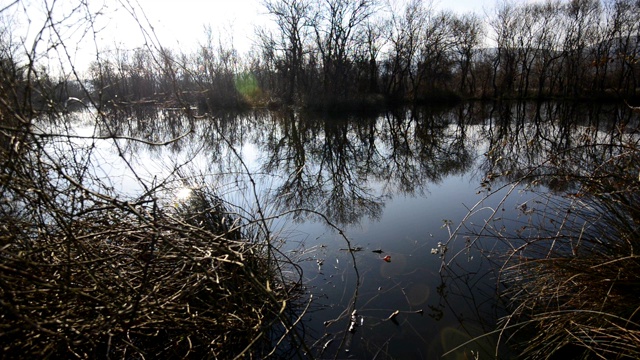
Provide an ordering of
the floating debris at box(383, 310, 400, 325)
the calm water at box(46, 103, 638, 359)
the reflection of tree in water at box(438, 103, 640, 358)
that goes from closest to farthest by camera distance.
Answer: the reflection of tree in water at box(438, 103, 640, 358)
the calm water at box(46, 103, 638, 359)
the floating debris at box(383, 310, 400, 325)

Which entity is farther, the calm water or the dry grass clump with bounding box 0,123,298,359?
the calm water

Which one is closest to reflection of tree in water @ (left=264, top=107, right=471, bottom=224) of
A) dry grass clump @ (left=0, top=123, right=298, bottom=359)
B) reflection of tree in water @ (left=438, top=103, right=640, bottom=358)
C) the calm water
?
the calm water

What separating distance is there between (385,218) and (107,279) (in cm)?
441

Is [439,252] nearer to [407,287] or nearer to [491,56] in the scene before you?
[407,287]

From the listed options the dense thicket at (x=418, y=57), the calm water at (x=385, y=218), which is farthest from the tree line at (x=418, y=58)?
the calm water at (x=385, y=218)

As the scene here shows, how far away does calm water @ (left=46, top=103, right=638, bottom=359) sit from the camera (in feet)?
9.90

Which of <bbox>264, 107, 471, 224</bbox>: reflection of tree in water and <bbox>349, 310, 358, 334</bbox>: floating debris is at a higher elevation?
<bbox>264, 107, 471, 224</bbox>: reflection of tree in water

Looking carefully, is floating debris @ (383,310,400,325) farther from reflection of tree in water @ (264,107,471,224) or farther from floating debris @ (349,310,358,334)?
reflection of tree in water @ (264,107,471,224)

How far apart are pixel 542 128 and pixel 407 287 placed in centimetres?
1427

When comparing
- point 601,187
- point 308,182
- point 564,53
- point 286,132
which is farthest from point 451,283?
point 564,53

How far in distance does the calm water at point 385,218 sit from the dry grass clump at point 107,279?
1.15 feet

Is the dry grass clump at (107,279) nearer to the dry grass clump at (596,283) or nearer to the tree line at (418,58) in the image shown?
the dry grass clump at (596,283)

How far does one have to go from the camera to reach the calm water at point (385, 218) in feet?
9.90

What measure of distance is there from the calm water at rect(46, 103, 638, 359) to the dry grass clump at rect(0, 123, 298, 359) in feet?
1.15
